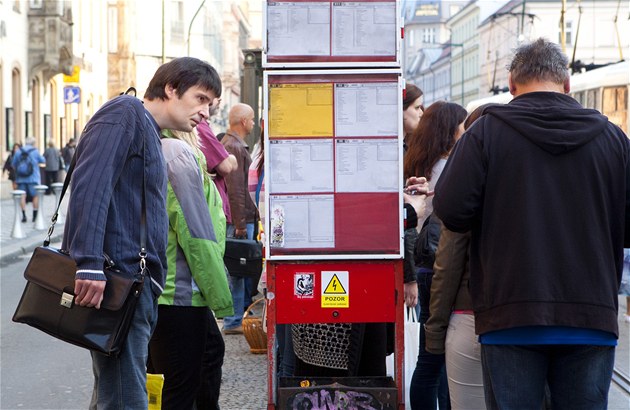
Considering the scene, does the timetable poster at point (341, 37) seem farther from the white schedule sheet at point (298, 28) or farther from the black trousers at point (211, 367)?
the black trousers at point (211, 367)

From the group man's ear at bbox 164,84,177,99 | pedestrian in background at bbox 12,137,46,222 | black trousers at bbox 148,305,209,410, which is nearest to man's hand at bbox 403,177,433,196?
black trousers at bbox 148,305,209,410

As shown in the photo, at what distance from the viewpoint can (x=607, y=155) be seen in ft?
12.5

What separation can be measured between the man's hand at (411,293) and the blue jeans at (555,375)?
5.36 ft

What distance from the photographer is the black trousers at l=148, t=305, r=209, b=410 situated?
Result: 15.8 ft

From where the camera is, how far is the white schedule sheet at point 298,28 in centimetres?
521

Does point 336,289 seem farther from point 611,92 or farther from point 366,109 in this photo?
point 611,92

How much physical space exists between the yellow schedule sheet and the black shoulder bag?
133cm

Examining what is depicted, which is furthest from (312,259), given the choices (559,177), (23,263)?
(23,263)

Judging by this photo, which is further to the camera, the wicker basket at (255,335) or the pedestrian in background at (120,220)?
the wicker basket at (255,335)

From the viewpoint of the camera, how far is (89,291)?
3809 millimetres

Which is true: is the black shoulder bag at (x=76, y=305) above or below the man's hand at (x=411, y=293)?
above

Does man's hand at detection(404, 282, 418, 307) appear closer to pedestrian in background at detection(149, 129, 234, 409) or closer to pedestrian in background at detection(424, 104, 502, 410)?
pedestrian in background at detection(424, 104, 502, 410)

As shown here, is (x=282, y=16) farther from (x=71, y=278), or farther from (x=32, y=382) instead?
(x=32, y=382)

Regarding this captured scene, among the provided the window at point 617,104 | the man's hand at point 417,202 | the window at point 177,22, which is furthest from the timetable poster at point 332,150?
the window at point 177,22
